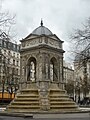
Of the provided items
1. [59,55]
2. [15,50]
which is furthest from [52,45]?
[15,50]

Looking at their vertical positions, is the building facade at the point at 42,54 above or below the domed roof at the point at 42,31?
below

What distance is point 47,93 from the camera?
108 feet

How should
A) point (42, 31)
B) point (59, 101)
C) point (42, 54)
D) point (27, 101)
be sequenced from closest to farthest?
1. point (27, 101)
2. point (59, 101)
3. point (42, 54)
4. point (42, 31)

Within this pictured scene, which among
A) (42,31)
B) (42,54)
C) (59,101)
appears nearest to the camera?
(59,101)

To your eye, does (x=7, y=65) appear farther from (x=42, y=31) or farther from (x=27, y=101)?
(x=42, y=31)

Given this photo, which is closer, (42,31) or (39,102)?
(39,102)

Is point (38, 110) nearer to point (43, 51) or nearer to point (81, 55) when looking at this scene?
point (43, 51)

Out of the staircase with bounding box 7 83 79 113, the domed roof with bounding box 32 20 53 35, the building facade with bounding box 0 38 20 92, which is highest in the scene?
the domed roof with bounding box 32 20 53 35

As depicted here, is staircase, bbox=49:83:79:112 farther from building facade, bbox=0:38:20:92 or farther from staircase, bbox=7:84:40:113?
building facade, bbox=0:38:20:92

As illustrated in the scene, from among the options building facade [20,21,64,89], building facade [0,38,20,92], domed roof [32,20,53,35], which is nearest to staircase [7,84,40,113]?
building facade [20,21,64,89]

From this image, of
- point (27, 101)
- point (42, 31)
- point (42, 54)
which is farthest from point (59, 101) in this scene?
point (42, 31)

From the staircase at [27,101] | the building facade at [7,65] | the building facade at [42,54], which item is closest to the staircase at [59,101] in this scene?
the building facade at [42,54]

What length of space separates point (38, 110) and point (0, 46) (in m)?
9.41

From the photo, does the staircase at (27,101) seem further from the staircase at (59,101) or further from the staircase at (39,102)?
the staircase at (59,101)
